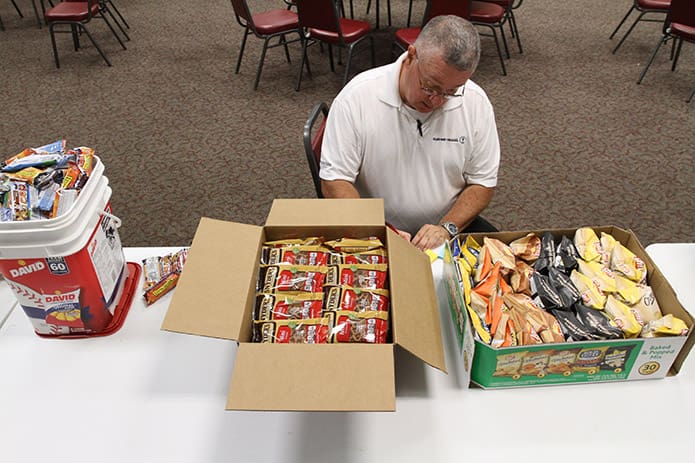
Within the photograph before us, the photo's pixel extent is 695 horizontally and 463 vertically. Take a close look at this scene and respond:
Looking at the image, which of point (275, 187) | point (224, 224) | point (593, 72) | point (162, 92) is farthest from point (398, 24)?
point (224, 224)

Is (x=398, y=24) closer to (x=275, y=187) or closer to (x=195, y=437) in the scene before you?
(x=275, y=187)

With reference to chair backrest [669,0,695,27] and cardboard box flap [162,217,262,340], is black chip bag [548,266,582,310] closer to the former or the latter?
cardboard box flap [162,217,262,340]

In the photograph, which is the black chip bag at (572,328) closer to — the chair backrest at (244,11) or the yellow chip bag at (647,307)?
the yellow chip bag at (647,307)

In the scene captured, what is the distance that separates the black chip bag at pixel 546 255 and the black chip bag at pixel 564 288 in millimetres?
18

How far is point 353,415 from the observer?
0.96 metres

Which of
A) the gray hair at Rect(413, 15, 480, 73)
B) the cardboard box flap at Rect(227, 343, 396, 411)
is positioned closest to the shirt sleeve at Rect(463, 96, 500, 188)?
the gray hair at Rect(413, 15, 480, 73)

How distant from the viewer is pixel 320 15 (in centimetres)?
345

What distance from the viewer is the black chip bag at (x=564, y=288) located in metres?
1.00

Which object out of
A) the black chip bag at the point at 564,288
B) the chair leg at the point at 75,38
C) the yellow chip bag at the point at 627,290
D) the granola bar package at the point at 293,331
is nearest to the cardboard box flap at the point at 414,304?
the granola bar package at the point at 293,331

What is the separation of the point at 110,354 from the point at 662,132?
3516mm

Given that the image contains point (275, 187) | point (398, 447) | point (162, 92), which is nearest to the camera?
point (398, 447)

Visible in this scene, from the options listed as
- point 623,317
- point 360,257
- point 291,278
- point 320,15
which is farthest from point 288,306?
point 320,15

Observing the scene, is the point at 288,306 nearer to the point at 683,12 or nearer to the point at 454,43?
the point at 454,43

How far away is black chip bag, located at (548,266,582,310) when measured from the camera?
999 millimetres
